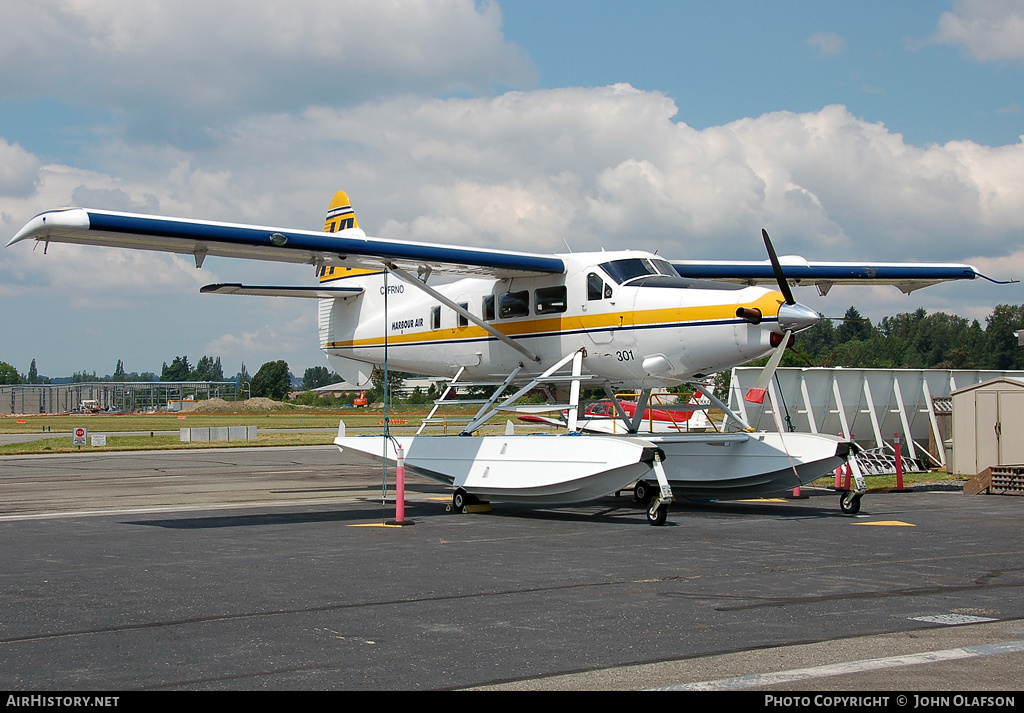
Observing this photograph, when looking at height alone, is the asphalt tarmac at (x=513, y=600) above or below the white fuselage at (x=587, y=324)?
below

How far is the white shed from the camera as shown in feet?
65.2

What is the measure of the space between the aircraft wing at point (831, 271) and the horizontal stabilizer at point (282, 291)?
7.18 meters

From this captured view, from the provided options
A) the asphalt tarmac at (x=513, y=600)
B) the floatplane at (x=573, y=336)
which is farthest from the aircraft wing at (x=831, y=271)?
the asphalt tarmac at (x=513, y=600)

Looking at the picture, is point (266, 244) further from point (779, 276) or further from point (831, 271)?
point (831, 271)

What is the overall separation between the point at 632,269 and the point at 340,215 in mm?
8590

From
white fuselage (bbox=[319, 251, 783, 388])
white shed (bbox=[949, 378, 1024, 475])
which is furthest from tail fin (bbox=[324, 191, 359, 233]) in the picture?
white shed (bbox=[949, 378, 1024, 475])

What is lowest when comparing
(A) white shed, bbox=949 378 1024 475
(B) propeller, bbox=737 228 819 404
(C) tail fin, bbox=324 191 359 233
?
(A) white shed, bbox=949 378 1024 475

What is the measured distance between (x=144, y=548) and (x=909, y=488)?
14738 millimetres

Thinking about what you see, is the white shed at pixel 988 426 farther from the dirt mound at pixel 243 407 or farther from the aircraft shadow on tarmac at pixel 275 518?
the dirt mound at pixel 243 407

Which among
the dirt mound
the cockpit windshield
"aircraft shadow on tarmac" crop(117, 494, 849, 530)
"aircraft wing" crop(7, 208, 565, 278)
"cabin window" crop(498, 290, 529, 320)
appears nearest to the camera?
"aircraft wing" crop(7, 208, 565, 278)

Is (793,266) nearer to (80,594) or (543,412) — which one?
(543,412)

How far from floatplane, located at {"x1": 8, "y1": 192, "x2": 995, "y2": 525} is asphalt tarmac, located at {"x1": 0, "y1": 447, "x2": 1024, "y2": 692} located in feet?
2.34

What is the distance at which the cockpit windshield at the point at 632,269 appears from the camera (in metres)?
14.8

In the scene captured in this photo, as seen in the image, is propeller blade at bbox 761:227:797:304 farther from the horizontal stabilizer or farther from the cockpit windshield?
the horizontal stabilizer
